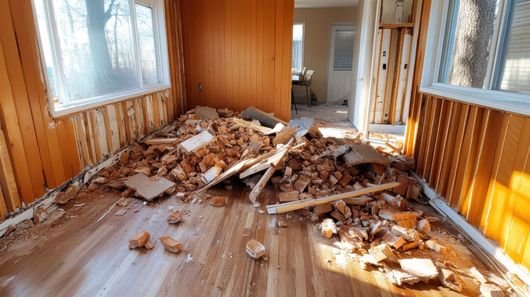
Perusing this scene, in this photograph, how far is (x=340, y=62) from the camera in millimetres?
9359

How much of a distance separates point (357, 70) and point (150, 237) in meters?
5.16

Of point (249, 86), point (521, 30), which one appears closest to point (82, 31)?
point (249, 86)

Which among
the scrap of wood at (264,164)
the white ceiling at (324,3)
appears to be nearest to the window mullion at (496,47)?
the scrap of wood at (264,164)

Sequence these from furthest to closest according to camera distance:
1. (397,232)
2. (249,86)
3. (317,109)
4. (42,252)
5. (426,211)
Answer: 1. (317,109)
2. (249,86)
3. (426,211)
4. (397,232)
5. (42,252)

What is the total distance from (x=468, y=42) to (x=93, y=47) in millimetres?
3745

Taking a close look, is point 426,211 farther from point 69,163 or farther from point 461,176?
point 69,163

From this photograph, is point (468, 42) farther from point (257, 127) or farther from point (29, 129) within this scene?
point (29, 129)

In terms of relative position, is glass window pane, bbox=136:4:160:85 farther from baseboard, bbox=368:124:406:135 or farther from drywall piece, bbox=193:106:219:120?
baseboard, bbox=368:124:406:135

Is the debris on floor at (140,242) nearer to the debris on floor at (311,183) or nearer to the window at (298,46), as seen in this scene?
the debris on floor at (311,183)

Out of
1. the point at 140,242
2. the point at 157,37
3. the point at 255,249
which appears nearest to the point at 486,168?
the point at 255,249

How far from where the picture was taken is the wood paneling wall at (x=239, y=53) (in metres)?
5.46

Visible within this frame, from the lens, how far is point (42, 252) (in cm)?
213

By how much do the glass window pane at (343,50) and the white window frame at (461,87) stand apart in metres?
6.31

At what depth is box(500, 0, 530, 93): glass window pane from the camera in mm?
2031
